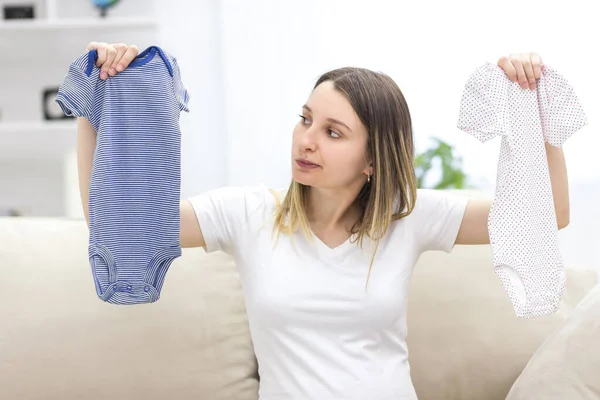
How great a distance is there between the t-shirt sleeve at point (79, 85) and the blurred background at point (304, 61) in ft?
6.83

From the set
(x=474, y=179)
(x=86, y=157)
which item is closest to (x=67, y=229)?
(x=86, y=157)

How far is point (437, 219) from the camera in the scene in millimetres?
1548

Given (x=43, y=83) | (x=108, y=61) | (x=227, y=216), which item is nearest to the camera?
(x=108, y=61)

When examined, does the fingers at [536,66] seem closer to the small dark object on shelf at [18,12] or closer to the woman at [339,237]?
the woman at [339,237]

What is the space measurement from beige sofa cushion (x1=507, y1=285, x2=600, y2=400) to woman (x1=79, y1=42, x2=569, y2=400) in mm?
197

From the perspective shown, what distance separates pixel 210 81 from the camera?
11.7 ft

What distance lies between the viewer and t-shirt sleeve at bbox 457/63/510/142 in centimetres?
133

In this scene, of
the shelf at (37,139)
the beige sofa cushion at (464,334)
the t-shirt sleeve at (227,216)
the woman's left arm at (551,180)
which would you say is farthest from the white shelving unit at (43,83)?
the woman's left arm at (551,180)

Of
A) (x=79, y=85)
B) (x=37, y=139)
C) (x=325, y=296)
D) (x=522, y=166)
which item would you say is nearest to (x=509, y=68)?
(x=522, y=166)

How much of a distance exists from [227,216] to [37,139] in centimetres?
230

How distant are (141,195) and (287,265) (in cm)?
34

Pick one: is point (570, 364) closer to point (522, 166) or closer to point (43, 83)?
point (522, 166)

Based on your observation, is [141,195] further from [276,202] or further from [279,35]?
[279,35]

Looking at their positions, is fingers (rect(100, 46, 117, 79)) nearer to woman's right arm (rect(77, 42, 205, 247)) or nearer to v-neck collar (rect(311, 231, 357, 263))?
woman's right arm (rect(77, 42, 205, 247))
